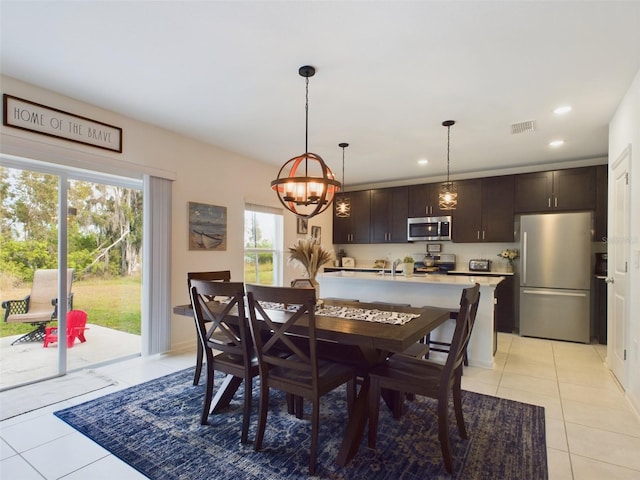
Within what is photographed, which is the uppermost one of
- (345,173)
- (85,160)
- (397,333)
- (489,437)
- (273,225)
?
(345,173)

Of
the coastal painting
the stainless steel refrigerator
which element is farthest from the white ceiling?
the stainless steel refrigerator

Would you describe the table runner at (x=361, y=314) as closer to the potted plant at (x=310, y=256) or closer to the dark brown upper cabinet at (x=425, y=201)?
the potted plant at (x=310, y=256)

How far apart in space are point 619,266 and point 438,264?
119 inches

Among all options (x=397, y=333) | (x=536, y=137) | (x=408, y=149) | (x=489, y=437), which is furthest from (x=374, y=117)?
(x=489, y=437)

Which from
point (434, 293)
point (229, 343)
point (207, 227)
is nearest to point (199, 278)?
point (229, 343)

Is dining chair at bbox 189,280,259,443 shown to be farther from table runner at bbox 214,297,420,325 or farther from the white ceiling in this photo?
the white ceiling

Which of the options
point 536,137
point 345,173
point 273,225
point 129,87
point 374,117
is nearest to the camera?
point 129,87

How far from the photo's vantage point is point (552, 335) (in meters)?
4.60

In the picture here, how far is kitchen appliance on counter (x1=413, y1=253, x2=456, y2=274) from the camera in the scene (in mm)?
5969

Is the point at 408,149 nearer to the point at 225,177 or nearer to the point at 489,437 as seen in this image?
the point at 225,177

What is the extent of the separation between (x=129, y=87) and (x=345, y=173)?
376 cm

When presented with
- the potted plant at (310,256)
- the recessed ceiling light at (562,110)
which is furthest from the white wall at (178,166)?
the recessed ceiling light at (562,110)

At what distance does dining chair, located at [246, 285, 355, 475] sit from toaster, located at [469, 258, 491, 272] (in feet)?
13.6

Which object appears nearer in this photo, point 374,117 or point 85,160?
point 85,160
